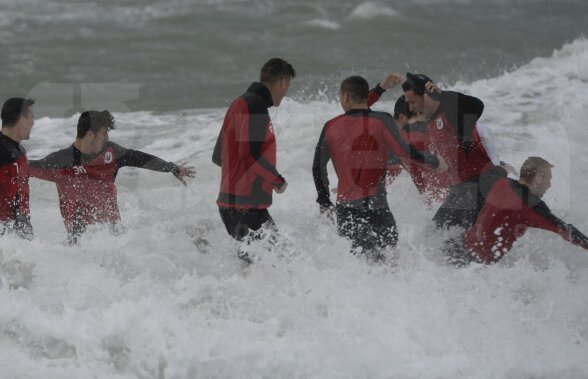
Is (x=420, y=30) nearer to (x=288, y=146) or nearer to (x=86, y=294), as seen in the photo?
(x=288, y=146)

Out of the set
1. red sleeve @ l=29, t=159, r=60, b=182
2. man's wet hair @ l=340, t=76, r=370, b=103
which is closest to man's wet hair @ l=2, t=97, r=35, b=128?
red sleeve @ l=29, t=159, r=60, b=182

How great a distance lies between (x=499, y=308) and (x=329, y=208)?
1.28 m

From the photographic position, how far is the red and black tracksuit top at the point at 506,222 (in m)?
5.45

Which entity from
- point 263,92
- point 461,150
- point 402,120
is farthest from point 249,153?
point 402,120

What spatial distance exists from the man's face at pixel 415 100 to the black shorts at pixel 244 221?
1.42 metres

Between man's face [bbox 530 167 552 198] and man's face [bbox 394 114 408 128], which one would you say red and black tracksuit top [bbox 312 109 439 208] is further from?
man's face [bbox 394 114 408 128]

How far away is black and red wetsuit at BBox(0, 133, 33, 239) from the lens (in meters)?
5.73

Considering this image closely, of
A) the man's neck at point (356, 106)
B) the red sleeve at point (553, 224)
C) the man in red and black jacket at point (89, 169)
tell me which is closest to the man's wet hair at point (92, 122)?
the man in red and black jacket at point (89, 169)

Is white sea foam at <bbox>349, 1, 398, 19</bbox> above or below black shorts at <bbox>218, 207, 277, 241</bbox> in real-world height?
above

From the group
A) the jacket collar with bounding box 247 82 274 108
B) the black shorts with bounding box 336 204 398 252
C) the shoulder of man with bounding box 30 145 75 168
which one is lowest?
the black shorts with bounding box 336 204 398 252

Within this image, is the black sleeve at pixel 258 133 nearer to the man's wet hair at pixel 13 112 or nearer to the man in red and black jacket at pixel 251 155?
the man in red and black jacket at pixel 251 155

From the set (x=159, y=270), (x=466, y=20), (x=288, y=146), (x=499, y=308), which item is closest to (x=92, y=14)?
(x=466, y=20)

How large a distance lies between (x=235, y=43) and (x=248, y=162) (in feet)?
38.3

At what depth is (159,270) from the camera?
248 inches
